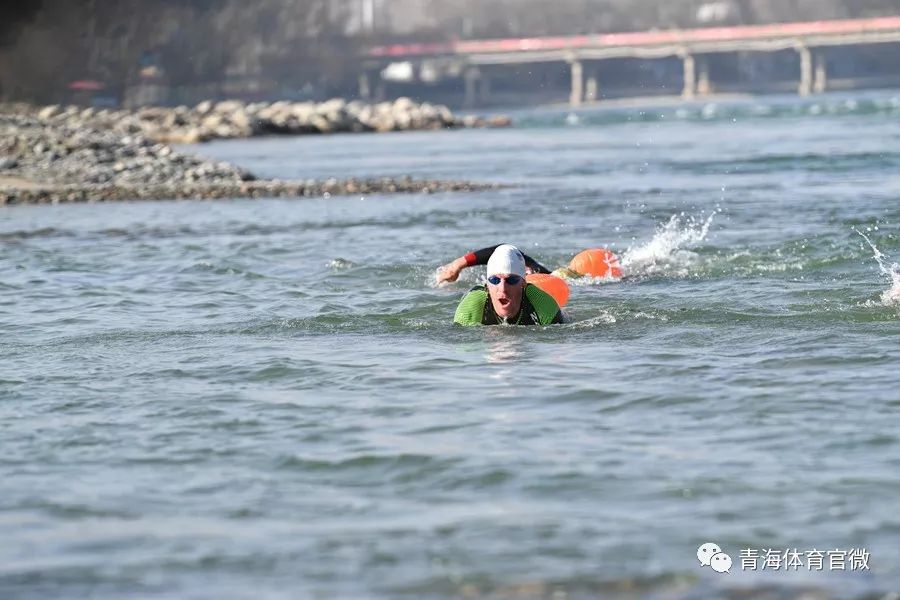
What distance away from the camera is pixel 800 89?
155 meters

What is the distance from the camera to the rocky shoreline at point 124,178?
33562mm

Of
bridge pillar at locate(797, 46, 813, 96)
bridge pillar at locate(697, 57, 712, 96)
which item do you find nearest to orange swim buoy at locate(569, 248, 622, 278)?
bridge pillar at locate(797, 46, 813, 96)

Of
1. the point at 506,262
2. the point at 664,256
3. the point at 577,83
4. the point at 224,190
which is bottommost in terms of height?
the point at 577,83

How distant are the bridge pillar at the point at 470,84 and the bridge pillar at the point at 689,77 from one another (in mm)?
19698

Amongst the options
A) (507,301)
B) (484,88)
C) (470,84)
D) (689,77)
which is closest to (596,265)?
(507,301)

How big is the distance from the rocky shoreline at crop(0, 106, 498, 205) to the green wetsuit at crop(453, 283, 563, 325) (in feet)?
68.5

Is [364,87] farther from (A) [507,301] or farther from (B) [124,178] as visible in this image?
(A) [507,301]

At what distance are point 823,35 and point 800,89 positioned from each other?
15.7 m

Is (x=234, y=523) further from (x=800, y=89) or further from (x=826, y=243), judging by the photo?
(x=800, y=89)

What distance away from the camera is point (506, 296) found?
12.5 m

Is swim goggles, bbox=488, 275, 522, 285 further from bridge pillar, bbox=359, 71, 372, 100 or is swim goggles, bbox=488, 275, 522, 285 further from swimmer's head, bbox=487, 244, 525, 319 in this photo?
bridge pillar, bbox=359, 71, 372, 100

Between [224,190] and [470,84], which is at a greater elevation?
[224,190]

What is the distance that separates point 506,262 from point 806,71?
465ft

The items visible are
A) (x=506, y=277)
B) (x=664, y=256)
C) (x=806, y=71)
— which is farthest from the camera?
(x=806, y=71)
